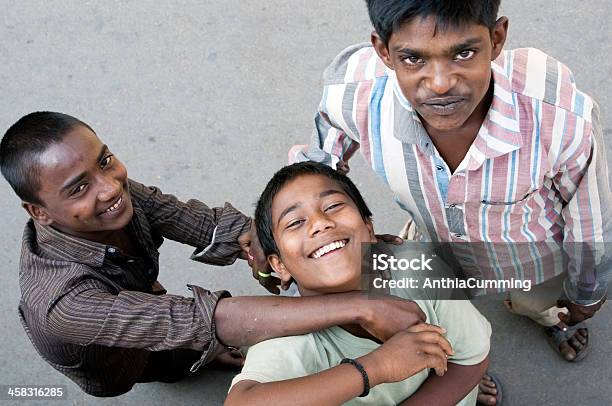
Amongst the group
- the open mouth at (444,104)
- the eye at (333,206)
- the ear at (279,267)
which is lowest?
the ear at (279,267)

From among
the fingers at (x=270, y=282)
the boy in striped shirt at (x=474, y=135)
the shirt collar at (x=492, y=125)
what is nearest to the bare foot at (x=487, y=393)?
the boy in striped shirt at (x=474, y=135)

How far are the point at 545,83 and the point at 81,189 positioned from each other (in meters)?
0.97

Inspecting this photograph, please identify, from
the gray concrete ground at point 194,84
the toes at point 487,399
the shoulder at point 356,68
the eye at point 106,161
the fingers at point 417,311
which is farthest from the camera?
the gray concrete ground at point 194,84

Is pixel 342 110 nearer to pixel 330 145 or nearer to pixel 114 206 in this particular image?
pixel 330 145

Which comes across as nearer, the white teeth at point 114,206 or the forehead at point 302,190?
the forehead at point 302,190

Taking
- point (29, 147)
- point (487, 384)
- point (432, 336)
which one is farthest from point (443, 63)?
point (487, 384)

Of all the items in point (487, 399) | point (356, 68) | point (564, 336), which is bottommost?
point (487, 399)

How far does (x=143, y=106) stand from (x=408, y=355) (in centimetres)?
178

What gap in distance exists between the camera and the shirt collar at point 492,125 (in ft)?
4.25

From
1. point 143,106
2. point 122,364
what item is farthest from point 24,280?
point 143,106

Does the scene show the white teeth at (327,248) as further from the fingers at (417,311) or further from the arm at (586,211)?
the arm at (586,211)

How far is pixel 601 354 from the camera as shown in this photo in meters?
2.06

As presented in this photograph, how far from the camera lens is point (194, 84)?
2.73 m

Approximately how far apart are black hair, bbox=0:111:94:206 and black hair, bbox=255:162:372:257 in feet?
1.50
